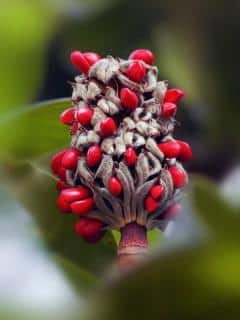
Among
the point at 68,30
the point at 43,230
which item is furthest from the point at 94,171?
the point at 68,30

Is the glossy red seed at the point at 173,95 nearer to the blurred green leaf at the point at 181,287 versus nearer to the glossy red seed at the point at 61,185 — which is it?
the glossy red seed at the point at 61,185

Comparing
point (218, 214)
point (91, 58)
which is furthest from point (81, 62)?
point (218, 214)

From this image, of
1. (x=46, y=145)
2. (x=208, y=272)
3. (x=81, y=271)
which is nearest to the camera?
(x=208, y=272)

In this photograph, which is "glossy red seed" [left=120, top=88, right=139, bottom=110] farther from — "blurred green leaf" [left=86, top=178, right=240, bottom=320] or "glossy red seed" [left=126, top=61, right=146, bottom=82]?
"blurred green leaf" [left=86, top=178, right=240, bottom=320]

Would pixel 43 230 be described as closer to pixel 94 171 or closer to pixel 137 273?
pixel 94 171

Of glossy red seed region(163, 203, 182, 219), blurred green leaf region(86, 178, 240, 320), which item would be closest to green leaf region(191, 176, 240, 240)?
blurred green leaf region(86, 178, 240, 320)

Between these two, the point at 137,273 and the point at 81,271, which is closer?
the point at 137,273
